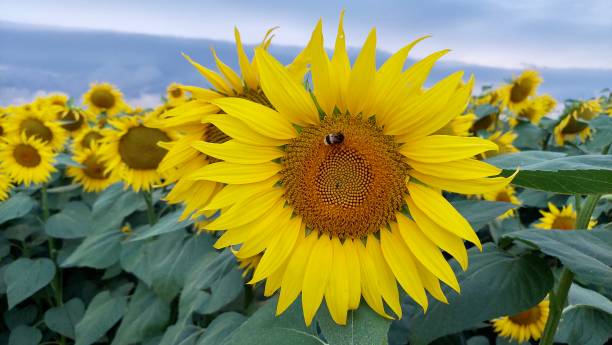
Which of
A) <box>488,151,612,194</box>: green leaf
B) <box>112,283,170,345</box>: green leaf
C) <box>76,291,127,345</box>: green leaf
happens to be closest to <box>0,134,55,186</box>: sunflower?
<box>76,291,127,345</box>: green leaf

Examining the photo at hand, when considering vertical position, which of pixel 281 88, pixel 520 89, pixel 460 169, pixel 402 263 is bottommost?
pixel 520 89

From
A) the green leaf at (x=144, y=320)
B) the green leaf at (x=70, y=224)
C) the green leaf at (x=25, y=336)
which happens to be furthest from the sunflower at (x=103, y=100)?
the green leaf at (x=144, y=320)

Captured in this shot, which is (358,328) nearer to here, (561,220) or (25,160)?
(561,220)

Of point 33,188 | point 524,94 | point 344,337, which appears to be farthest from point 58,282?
point 524,94

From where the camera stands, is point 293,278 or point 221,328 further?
point 221,328

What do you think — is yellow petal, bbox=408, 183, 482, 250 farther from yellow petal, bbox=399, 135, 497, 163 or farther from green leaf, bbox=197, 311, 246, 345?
green leaf, bbox=197, 311, 246, 345

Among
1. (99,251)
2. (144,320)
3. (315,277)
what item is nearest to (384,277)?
(315,277)
